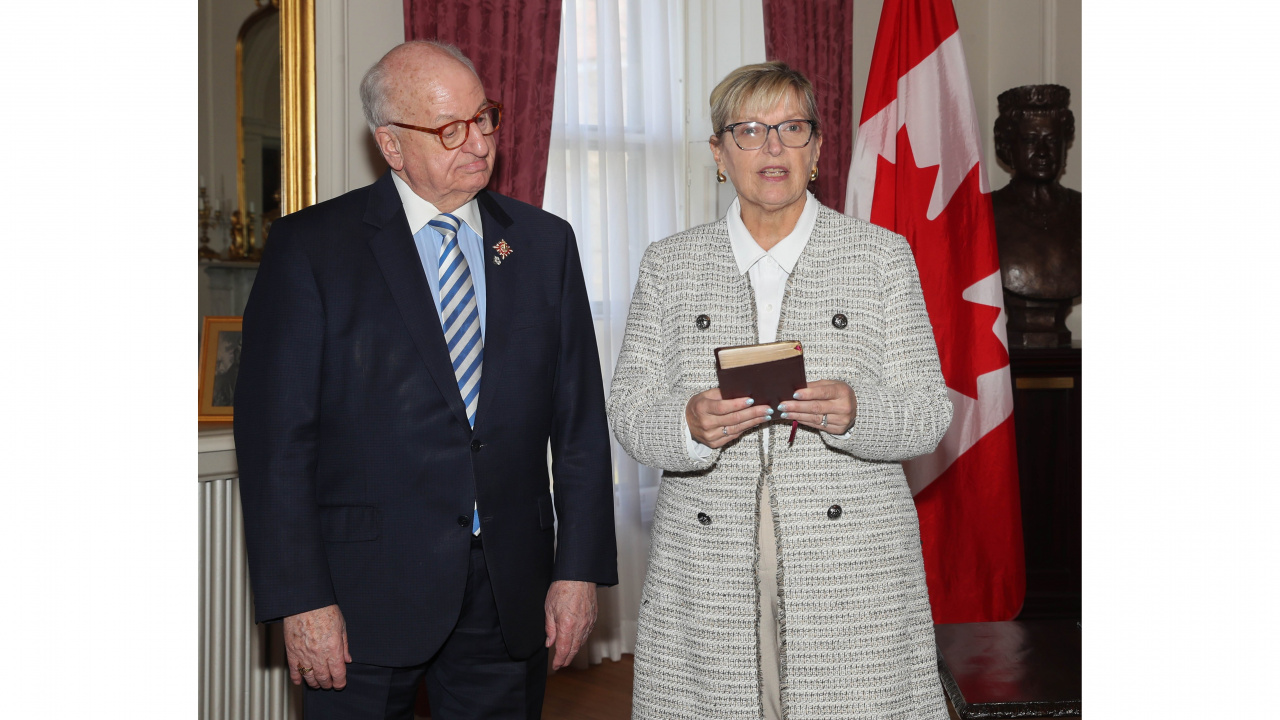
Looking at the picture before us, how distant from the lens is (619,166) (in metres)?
3.80

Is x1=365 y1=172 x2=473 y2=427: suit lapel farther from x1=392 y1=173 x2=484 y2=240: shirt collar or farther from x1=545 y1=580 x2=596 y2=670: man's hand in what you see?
x1=545 y1=580 x2=596 y2=670: man's hand

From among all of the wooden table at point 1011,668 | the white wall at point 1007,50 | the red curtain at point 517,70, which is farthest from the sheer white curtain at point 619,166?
the wooden table at point 1011,668

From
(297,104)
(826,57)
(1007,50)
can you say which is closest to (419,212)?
(297,104)

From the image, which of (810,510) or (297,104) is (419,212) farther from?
(297,104)

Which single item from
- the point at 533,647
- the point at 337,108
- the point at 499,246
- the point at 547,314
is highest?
the point at 337,108

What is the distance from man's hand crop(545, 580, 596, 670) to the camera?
1765 millimetres

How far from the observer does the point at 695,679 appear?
1.62 m

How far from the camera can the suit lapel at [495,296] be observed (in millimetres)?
1689

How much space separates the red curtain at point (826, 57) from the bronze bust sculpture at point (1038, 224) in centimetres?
69

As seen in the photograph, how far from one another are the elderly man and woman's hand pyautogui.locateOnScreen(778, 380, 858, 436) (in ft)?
1.72

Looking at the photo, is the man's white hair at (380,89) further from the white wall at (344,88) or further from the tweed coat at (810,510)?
the white wall at (344,88)
